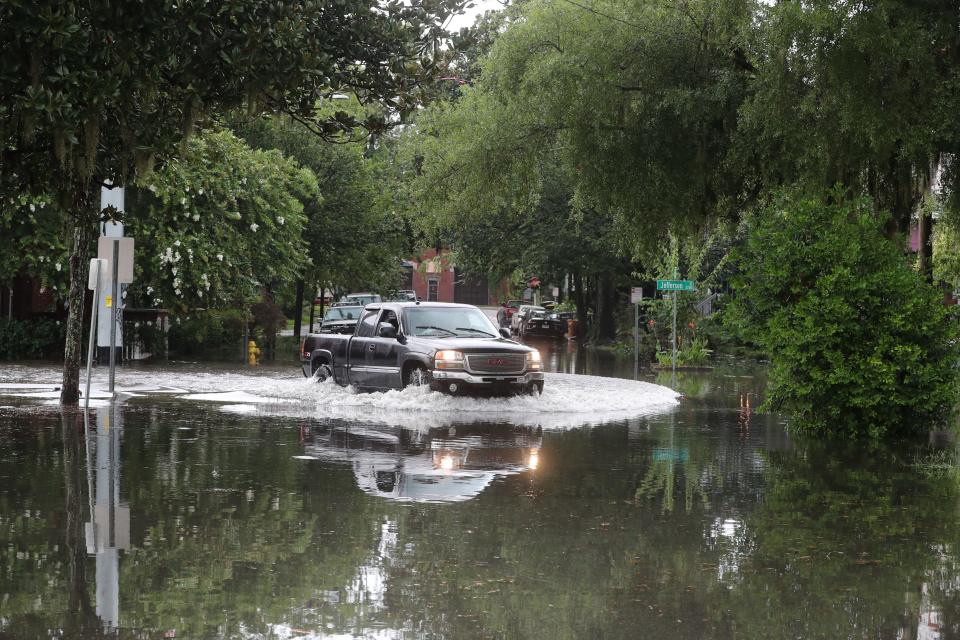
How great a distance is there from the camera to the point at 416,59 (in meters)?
13.3

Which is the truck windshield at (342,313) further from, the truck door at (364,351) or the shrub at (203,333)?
the truck door at (364,351)

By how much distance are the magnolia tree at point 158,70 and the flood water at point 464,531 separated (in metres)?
3.06

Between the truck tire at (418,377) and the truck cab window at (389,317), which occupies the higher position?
the truck cab window at (389,317)

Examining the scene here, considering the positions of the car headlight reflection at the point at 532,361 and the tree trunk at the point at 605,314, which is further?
the tree trunk at the point at 605,314

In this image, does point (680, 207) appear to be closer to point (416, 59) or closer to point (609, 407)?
point (609, 407)

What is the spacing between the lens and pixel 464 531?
9.27 meters

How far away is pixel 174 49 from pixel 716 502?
6339 millimetres

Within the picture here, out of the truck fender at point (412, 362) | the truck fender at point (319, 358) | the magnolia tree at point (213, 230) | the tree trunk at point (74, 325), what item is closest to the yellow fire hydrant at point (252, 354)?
the magnolia tree at point (213, 230)

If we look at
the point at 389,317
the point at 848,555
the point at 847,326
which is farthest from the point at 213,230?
the point at 848,555

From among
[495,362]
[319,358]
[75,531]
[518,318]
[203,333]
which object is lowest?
[75,531]

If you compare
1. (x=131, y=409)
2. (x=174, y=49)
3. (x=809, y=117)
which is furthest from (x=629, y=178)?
(x=174, y=49)

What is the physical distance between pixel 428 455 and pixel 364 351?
27.5 feet

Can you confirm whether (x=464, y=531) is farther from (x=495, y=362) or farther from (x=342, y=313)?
(x=342, y=313)

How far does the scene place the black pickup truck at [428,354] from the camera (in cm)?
2012
